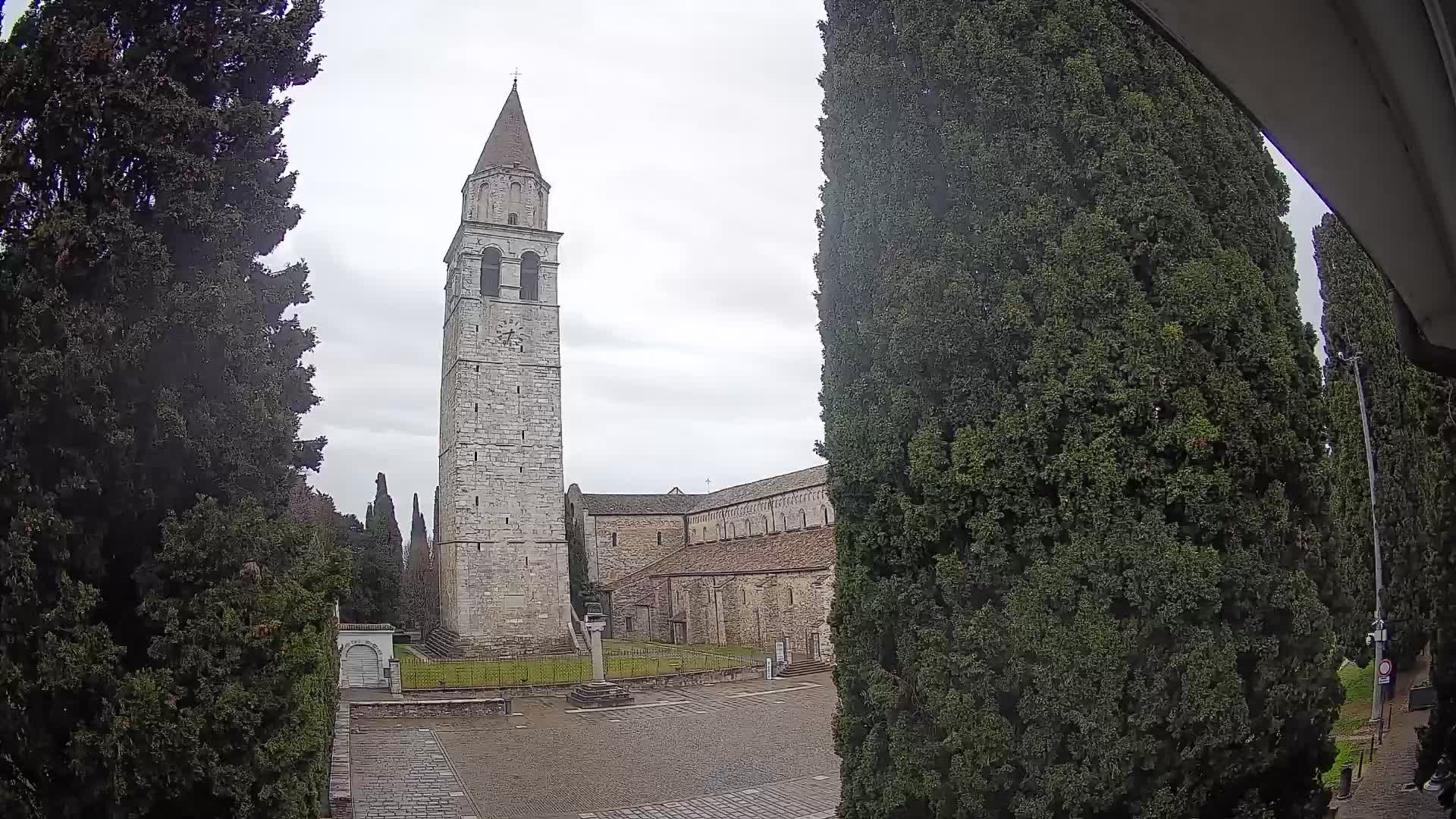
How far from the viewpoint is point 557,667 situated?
30047 millimetres

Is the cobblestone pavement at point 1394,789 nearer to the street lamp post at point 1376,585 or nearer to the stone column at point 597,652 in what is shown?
the street lamp post at point 1376,585

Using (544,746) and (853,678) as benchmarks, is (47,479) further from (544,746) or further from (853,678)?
(544,746)

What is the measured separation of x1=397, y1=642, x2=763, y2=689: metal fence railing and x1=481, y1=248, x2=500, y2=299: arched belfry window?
48.0ft

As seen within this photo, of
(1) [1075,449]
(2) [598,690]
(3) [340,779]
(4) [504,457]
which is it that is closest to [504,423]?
(4) [504,457]

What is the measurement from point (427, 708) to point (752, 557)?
60.6 ft

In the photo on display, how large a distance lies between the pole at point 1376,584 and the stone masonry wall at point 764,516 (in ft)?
68.5

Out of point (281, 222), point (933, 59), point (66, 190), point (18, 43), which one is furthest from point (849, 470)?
point (18, 43)

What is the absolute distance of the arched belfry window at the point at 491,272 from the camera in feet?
117

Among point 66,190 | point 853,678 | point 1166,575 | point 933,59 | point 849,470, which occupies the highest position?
point 933,59

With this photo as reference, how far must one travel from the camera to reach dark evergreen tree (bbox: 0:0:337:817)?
207 inches

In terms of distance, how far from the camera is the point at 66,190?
5879 mm

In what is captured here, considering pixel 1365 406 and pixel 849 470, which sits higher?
pixel 1365 406

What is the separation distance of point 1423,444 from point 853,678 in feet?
33.4

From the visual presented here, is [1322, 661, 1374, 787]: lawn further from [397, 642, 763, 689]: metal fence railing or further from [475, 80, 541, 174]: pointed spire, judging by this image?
[475, 80, 541, 174]: pointed spire
